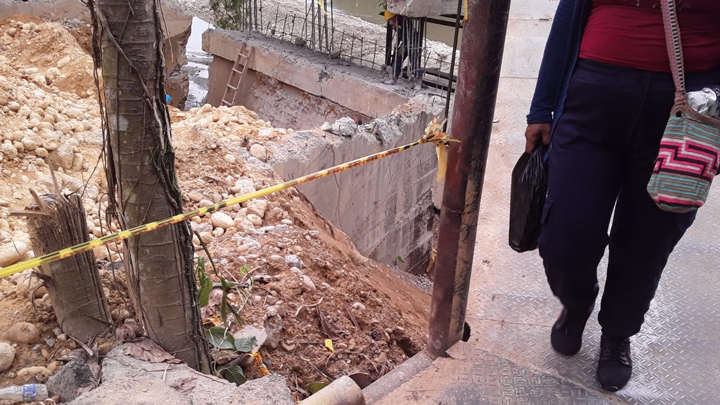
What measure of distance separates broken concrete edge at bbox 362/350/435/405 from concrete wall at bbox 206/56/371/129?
21.8 feet

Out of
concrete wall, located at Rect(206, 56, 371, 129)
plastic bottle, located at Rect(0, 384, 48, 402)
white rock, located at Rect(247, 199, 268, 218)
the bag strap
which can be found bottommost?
concrete wall, located at Rect(206, 56, 371, 129)

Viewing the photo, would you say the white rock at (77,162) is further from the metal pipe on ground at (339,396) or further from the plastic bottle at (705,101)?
the plastic bottle at (705,101)

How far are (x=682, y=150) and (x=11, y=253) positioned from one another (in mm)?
2723

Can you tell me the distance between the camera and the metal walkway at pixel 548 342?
8.14ft

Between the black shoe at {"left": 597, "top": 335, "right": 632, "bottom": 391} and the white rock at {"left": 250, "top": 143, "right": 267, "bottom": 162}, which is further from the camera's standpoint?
the white rock at {"left": 250, "top": 143, "right": 267, "bottom": 162}

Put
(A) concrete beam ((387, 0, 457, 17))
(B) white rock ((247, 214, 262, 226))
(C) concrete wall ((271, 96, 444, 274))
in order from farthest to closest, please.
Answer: (A) concrete beam ((387, 0, 457, 17)) < (C) concrete wall ((271, 96, 444, 274)) < (B) white rock ((247, 214, 262, 226))

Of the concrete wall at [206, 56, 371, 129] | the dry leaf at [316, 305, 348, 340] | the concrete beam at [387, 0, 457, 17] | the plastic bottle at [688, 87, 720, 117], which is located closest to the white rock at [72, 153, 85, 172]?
the dry leaf at [316, 305, 348, 340]

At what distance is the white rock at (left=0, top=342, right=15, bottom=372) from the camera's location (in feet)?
7.25

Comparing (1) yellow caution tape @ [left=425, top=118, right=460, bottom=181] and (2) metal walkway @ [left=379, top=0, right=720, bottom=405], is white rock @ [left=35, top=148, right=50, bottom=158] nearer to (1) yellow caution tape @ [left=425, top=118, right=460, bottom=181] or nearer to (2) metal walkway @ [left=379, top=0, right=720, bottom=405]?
(2) metal walkway @ [left=379, top=0, right=720, bottom=405]

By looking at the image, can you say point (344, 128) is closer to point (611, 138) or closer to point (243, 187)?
point (243, 187)

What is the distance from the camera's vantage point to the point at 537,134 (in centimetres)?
246

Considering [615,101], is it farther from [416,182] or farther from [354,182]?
[416,182]

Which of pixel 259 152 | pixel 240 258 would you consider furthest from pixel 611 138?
pixel 259 152

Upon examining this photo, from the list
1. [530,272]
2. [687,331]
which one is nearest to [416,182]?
[530,272]
